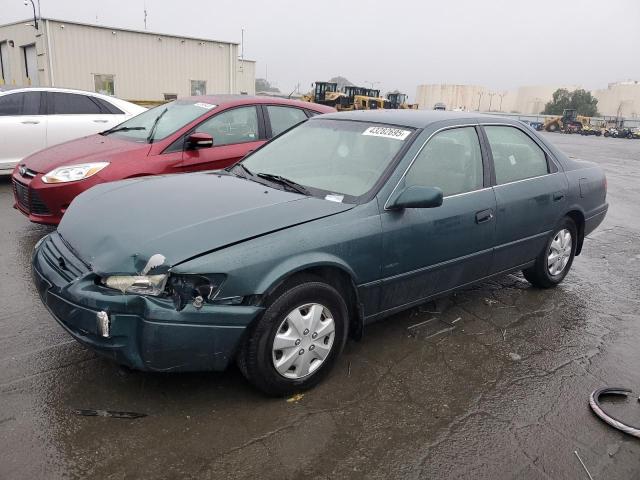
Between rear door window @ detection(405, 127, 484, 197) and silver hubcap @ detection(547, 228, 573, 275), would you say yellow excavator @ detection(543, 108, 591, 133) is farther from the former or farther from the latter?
rear door window @ detection(405, 127, 484, 197)

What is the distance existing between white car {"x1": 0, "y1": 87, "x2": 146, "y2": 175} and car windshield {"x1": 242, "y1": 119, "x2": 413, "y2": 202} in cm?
500

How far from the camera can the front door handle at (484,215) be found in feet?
12.0

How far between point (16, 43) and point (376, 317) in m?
21.9

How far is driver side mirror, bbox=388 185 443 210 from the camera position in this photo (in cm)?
305

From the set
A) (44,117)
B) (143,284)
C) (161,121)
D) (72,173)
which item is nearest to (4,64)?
(44,117)

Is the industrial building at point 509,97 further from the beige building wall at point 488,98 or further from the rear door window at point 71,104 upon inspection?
the rear door window at point 71,104

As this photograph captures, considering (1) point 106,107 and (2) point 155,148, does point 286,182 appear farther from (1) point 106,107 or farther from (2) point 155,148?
(1) point 106,107

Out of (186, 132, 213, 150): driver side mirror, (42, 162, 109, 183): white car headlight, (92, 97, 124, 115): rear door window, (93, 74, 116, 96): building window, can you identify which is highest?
(93, 74, 116, 96): building window

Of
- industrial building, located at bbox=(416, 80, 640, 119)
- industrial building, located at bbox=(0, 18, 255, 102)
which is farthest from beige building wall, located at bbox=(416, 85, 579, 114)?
industrial building, located at bbox=(0, 18, 255, 102)

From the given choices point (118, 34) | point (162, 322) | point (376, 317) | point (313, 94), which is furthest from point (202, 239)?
point (313, 94)

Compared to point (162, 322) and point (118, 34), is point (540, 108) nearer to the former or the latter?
point (118, 34)

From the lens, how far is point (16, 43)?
1966 centimetres

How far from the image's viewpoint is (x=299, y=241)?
2719mm

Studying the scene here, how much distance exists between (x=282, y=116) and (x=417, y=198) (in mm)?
3444
